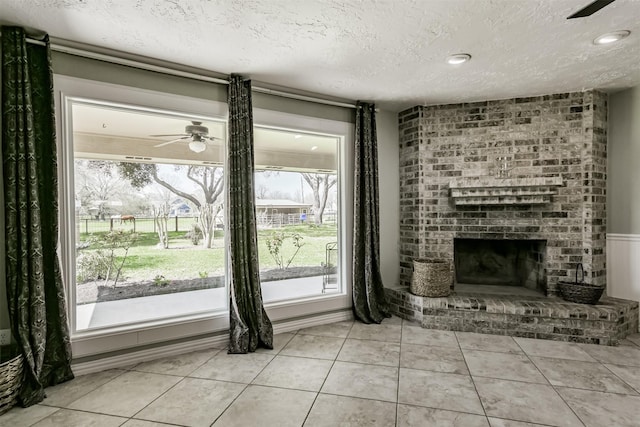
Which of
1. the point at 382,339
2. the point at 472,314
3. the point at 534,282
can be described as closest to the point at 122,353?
the point at 382,339

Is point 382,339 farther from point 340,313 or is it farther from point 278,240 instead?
point 278,240

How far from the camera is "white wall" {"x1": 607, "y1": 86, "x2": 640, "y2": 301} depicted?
3467 mm

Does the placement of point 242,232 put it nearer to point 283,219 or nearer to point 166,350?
point 283,219

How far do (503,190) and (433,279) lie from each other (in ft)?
4.15

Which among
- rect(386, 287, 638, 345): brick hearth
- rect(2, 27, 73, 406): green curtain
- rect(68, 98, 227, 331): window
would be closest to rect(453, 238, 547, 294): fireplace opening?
rect(386, 287, 638, 345): brick hearth

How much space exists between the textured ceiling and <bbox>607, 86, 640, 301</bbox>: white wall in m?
0.36

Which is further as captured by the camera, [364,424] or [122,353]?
[122,353]

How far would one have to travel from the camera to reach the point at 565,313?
3.19 metres

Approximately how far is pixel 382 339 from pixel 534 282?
215cm

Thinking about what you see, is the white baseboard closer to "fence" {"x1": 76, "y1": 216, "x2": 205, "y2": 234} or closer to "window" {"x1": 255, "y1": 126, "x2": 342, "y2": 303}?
"window" {"x1": 255, "y1": 126, "x2": 342, "y2": 303}

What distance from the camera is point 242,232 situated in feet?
10.0

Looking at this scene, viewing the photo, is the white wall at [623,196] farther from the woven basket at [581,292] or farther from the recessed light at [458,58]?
the recessed light at [458,58]

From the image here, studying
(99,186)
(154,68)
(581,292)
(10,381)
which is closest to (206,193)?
(99,186)

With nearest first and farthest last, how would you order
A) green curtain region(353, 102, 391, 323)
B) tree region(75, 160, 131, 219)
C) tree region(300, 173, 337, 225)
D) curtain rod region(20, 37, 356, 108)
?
curtain rod region(20, 37, 356, 108) < tree region(75, 160, 131, 219) < green curtain region(353, 102, 391, 323) < tree region(300, 173, 337, 225)
